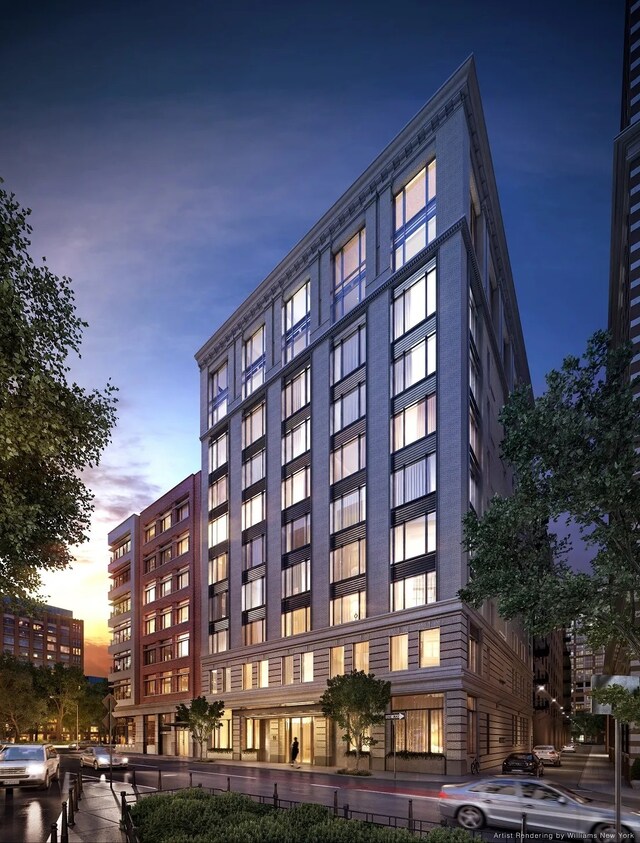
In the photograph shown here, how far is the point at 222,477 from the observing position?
71062 millimetres

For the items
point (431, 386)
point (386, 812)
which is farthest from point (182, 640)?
point (386, 812)

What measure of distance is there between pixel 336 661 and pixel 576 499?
103ft

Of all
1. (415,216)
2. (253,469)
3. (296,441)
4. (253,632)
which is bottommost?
(253,632)

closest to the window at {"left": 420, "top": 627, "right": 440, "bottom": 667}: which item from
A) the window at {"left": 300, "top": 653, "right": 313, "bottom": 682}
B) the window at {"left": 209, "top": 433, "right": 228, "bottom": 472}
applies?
the window at {"left": 300, "top": 653, "right": 313, "bottom": 682}

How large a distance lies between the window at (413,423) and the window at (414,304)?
4.91 meters

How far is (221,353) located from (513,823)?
58.5 m

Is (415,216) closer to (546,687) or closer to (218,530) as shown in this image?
(218,530)

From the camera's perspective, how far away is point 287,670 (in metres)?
56.6

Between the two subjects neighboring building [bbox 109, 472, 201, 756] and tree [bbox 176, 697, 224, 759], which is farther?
neighboring building [bbox 109, 472, 201, 756]

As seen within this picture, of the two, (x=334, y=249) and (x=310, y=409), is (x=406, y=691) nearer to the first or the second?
(x=310, y=409)

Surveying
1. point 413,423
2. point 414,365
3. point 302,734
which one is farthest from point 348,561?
point 414,365

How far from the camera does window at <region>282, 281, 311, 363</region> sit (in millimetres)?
59312

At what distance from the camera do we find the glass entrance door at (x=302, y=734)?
53.1 metres

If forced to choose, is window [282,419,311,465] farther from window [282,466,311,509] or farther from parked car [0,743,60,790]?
parked car [0,743,60,790]
